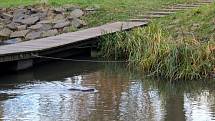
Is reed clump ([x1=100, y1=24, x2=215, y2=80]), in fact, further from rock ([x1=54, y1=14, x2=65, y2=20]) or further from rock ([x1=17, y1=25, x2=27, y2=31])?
rock ([x1=54, y1=14, x2=65, y2=20])

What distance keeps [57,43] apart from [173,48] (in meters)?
4.53

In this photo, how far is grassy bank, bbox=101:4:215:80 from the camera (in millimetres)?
17953

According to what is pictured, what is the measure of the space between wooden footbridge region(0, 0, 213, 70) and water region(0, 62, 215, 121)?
471 mm

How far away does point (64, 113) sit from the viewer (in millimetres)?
14141

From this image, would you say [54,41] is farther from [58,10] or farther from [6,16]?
[6,16]

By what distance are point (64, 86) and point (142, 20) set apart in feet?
30.1

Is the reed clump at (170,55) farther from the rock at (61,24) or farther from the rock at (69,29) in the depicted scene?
the rock at (61,24)

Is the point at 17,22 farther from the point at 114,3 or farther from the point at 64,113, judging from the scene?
the point at 64,113

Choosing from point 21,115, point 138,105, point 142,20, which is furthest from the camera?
point 142,20

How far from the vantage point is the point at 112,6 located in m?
28.1

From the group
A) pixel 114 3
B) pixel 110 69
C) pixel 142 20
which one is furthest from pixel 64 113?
pixel 114 3

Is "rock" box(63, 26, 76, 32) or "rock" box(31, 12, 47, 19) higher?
"rock" box(31, 12, 47, 19)

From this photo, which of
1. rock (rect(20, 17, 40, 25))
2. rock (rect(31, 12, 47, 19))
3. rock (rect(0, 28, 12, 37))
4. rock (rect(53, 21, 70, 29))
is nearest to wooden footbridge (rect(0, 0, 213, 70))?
rock (rect(53, 21, 70, 29))

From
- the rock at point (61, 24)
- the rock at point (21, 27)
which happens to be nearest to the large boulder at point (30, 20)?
the rock at point (21, 27)
